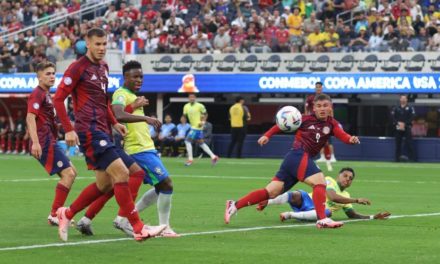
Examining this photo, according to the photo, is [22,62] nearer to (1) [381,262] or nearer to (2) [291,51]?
(2) [291,51]

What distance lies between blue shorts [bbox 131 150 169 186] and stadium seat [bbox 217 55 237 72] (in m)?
24.7

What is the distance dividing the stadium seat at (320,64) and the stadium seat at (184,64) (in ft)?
14.8

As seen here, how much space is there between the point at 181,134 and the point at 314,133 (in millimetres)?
23652

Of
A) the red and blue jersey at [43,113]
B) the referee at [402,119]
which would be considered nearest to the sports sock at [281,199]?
the red and blue jersey at [43,113]

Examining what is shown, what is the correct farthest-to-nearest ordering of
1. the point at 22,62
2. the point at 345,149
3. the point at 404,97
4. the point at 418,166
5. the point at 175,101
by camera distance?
the point at 22,62 < the point at 175,101 < the point at 345,149 < the point at 404,97 < the point at 418,166

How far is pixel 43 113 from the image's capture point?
14492 mm

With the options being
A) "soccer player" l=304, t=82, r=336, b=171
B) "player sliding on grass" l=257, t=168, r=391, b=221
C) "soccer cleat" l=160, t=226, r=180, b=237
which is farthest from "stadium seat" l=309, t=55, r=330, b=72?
"soccer cleat" l=160, t=226, r=180, b=237

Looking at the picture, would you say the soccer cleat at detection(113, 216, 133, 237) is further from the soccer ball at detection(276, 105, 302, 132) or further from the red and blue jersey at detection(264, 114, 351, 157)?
the soccer ball at detection(276, 105, 302, 132)

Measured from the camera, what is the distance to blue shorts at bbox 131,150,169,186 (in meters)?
12.7

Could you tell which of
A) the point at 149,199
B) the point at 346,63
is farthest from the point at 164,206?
the point at 346,63

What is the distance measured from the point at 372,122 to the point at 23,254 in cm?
2710

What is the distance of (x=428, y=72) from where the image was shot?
33781mm

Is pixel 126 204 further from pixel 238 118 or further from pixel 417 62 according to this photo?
pixel 238 118

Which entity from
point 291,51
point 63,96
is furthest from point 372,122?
point 63,96
